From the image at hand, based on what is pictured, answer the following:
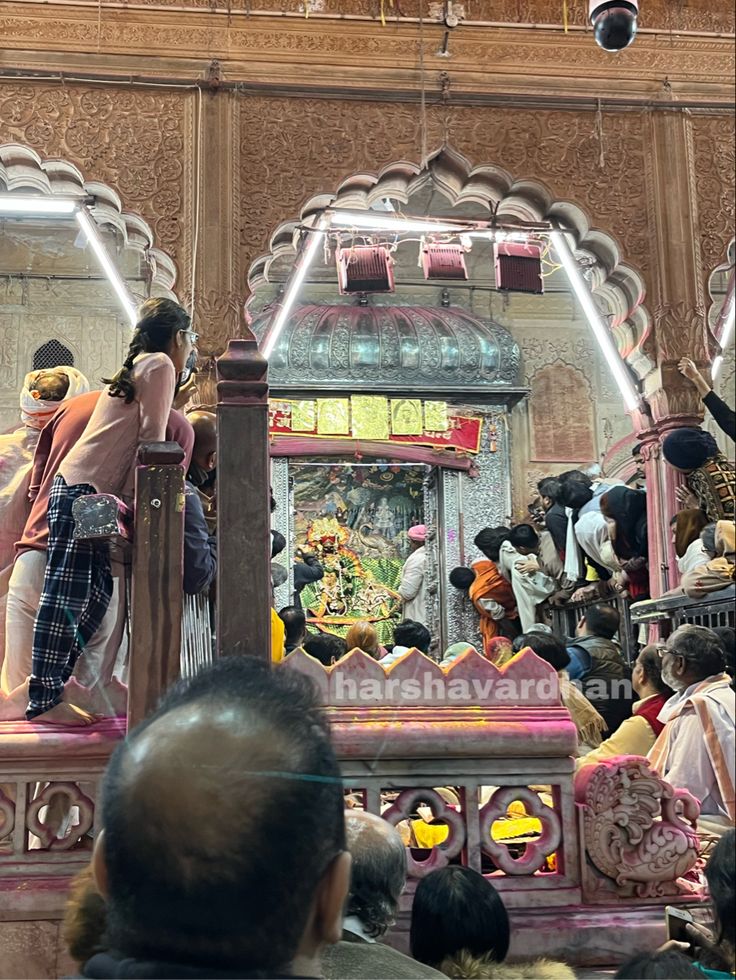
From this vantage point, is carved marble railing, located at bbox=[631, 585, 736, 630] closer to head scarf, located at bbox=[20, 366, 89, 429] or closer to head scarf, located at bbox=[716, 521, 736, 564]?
head scarf, located at bbox=[716, 521, 736, 564]

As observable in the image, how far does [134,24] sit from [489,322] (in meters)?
6.35

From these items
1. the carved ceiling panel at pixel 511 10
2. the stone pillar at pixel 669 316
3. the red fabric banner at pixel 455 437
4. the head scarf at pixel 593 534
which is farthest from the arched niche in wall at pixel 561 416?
the carved ceiling panel at pixel 511 10

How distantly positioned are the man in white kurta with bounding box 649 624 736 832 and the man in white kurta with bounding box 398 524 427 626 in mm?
9027

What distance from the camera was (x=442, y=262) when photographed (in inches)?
346

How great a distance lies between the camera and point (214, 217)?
760 cm

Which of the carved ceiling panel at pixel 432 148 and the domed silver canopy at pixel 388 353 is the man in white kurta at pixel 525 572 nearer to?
the domed silver canopy at pixel 388 353

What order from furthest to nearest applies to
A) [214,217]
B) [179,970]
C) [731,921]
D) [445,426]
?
[445,426] < [214,217] < [731,921] < [179,970]

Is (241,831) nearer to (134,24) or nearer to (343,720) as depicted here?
(343,720)

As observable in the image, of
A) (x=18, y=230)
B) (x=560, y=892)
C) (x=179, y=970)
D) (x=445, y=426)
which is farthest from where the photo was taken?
(x=445, y=426)

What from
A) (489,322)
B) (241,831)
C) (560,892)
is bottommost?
(560,892)

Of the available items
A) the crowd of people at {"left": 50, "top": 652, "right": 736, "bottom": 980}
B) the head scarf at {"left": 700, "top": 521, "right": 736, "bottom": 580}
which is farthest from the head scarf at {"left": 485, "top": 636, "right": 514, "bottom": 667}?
the crowd of people at {"left": 50, "top": 652, "right": 736, "bottom": 980}

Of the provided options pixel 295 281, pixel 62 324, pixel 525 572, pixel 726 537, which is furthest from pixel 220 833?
pixel 62 324

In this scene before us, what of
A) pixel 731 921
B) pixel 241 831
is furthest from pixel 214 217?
pixel 241 831

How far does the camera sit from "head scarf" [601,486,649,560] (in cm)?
843
